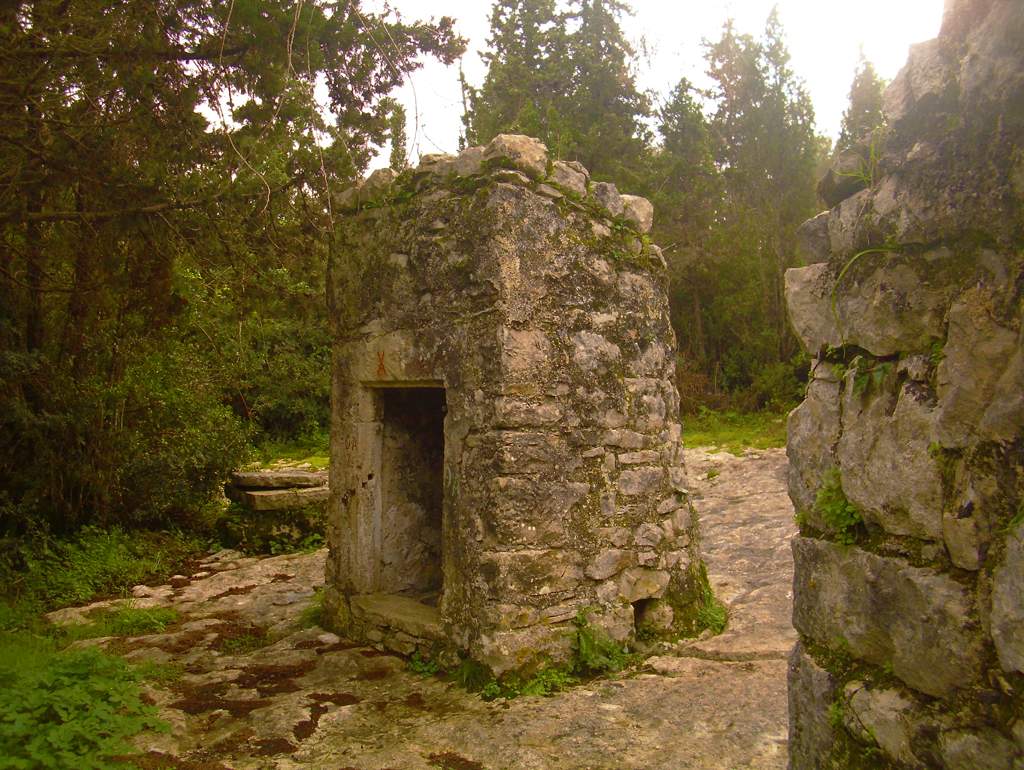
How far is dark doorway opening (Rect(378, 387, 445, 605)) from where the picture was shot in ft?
19.4

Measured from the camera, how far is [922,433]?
1.87m

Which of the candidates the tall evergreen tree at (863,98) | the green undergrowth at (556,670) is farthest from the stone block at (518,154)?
the tall evergreen tree at (863,98)

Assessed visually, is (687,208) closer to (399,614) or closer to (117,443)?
(117,443)

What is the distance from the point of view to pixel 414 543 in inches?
240

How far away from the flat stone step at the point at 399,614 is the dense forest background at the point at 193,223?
2.86 meters

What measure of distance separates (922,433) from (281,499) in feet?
27.4

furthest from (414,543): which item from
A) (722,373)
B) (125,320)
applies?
(722,373)

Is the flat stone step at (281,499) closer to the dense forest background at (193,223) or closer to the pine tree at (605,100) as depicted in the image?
the dense forest background at (193,223)

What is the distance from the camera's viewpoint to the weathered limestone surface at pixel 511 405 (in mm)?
4676

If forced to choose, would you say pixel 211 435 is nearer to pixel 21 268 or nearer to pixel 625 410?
pixel 21 268

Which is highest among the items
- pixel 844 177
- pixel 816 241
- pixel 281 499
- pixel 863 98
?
pixel 863 98

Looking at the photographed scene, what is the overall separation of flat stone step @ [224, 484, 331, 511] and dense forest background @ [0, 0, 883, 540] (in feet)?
2.74

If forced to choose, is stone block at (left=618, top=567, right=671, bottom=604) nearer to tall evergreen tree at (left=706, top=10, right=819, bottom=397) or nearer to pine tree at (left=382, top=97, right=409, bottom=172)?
pine tree at (left=382, top=97, right=409, bottom=172)

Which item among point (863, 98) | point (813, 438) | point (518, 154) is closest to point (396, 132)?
point (518, 154)
